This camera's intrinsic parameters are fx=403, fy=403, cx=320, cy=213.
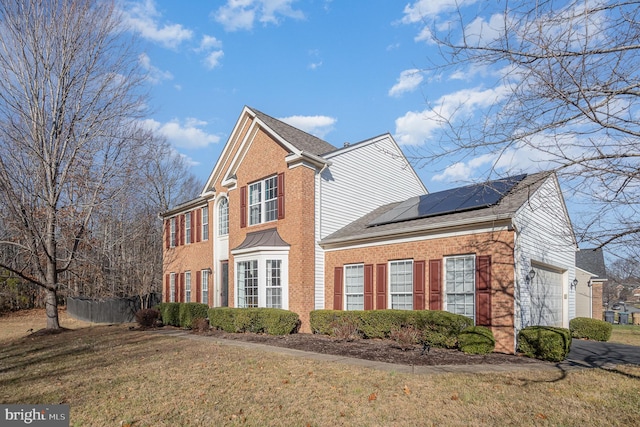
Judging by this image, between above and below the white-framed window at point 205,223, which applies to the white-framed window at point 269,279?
below

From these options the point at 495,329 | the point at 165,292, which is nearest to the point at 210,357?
the point at 495,329

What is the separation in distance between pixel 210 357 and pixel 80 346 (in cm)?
514

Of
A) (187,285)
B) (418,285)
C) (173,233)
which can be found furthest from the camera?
(173,233)

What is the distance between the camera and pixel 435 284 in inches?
466

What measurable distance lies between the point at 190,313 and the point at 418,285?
10448 millimetres

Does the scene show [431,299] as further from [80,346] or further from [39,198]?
[39,198]

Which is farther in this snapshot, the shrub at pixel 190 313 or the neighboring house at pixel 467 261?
the shrub at pixel 190 313

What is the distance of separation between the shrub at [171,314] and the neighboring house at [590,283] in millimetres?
17231

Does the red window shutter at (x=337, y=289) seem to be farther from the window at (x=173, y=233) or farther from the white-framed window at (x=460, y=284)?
the window at (x=173, y=233)

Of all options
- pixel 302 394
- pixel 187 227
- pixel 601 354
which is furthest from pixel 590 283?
pixel 187 227

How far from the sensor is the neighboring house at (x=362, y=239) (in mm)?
10727

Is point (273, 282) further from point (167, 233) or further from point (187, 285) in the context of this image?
point (167, 233)

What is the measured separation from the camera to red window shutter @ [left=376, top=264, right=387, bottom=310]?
43.5 feet

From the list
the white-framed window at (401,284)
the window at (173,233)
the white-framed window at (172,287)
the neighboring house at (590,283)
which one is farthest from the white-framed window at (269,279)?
the neighboring house at (590,283)
